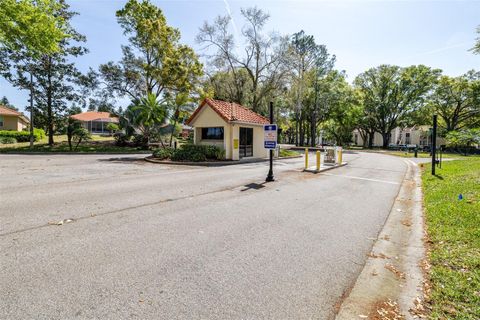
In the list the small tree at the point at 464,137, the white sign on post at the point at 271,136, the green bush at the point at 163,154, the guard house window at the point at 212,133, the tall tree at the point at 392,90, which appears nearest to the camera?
the small tree at the point at 464,137

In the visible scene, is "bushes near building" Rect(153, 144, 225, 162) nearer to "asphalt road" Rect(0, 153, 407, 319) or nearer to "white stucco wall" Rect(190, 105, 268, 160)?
"white stucco wall" Rect(190, 105, 268, 160)

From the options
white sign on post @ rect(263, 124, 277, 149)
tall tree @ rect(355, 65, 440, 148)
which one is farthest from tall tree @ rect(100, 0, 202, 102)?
tall tree @ rect(355, 65, 440, 148)

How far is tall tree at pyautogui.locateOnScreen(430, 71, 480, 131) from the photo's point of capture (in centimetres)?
3950

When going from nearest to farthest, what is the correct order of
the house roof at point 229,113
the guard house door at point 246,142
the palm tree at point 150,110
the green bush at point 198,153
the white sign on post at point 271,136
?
the white sign on post at point 271,136 < the green bush at point 198,153 < the house roof at point 229,113 < the guard house door at point 246,142 < the palm tree at point 150,110

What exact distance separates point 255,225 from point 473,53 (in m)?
6.47

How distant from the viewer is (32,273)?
9.77 ft

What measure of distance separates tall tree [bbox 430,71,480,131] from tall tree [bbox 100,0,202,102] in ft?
134

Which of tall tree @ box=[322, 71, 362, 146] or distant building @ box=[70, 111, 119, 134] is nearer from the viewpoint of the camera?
tall tree @ box=[322, 71, 362, 146]

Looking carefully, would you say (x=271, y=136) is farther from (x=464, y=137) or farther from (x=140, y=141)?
(x=140, y=141)

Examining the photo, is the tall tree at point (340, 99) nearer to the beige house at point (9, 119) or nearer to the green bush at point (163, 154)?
the green bush at point (163, 154)

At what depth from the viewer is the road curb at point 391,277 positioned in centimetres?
261

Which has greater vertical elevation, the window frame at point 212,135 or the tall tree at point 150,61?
the tall tree at point 150,61

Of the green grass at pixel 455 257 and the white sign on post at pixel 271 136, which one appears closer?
the green grass at pixel 455 257

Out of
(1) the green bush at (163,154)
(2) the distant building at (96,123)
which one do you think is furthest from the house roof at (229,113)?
(2) the distant building at (96,123)
